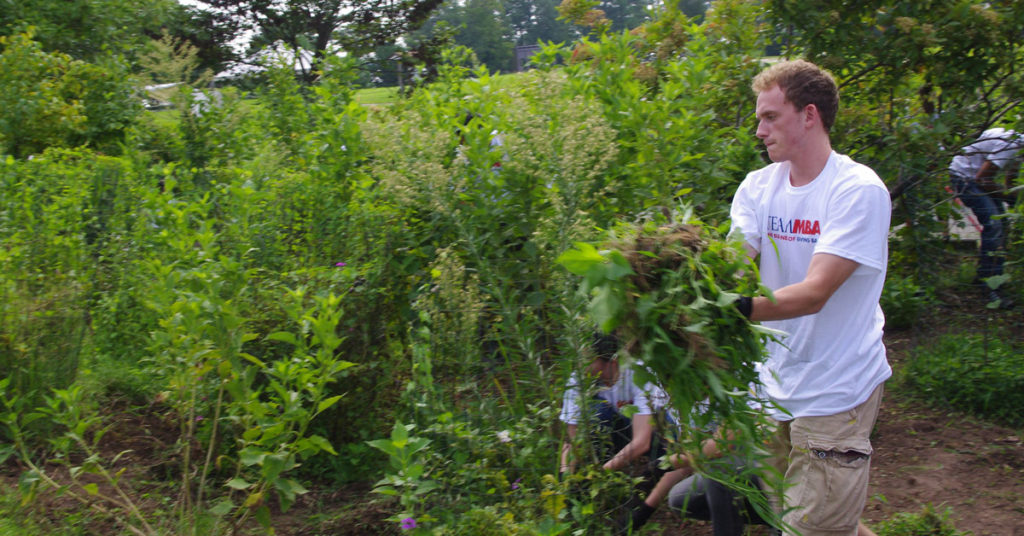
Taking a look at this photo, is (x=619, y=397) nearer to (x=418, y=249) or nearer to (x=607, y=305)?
(x=418, y=249)

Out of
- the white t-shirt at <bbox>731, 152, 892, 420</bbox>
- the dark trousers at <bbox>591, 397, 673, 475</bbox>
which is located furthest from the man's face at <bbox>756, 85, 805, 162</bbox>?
the dark trousers at <bbox>591, 397, 673, 475</bbox>

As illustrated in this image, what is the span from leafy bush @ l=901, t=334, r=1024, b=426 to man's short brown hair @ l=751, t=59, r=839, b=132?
3.00 metres

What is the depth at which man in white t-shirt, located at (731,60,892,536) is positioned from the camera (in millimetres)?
2703

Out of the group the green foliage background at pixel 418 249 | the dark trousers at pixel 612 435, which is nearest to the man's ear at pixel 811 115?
the green foliage background at pixel 418 249

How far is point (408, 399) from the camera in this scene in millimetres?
3420

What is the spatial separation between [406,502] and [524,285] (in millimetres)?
1024

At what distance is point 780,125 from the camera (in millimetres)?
2812

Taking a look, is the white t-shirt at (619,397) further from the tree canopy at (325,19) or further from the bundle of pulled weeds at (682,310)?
the tree canopy at (325,19)

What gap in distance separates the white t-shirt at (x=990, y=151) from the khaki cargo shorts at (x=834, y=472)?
3.02 meters

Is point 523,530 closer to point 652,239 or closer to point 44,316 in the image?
point 652,239

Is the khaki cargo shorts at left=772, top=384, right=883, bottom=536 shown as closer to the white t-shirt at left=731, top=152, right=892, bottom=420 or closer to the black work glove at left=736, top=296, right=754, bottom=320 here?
the white t-shirt at left=731, top=152, right=892, bottom=420

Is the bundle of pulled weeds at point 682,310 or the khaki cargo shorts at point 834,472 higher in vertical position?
the bundle of pulled weeds at point 682,310

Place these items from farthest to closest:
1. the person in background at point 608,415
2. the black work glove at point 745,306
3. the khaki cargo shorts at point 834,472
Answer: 1. the person in background at point 608,415
2. the khaki cargo shorts at point 834,472
3. the black work glove at point 745,306

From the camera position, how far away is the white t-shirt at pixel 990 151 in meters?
5.08
